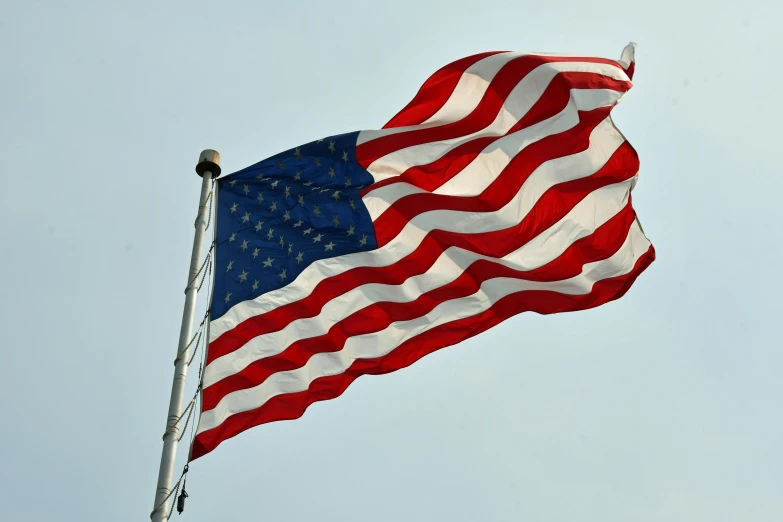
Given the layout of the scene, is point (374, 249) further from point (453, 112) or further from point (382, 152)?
point (453, 112)

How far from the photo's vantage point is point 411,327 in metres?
16.0

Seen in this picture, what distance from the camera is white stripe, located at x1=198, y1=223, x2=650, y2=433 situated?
14.5 m

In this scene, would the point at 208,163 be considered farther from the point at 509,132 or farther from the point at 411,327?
the point at 509,132

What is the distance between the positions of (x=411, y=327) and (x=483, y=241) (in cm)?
168

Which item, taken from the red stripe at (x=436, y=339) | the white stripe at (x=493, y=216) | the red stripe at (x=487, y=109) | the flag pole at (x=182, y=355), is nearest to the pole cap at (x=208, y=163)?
the flag pole at (x=182, y=355)

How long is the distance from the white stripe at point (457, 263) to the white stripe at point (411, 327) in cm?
35

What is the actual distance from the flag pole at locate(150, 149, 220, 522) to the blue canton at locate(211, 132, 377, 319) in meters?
0.44

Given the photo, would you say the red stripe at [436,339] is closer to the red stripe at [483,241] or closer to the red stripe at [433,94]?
the red stripe at [483,241]

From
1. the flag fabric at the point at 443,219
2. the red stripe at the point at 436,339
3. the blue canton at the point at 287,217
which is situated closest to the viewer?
the red stripe at the point at 436,339

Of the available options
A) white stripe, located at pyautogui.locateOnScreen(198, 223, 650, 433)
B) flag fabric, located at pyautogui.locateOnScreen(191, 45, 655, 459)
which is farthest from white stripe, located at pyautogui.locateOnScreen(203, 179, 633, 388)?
white stripe, located at pyautogui.locateOnScreen(198, 223, 650, 433)

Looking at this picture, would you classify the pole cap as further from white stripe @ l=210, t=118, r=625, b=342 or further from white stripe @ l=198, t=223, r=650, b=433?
white stripe @ l=198, t=223, r=650, b=433

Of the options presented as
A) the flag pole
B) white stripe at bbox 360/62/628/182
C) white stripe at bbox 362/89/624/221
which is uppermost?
white stripe at bbox 360/62/628/182

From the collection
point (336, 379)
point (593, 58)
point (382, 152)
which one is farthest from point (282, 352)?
point (593, 58)

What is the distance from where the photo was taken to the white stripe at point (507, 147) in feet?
53.3
